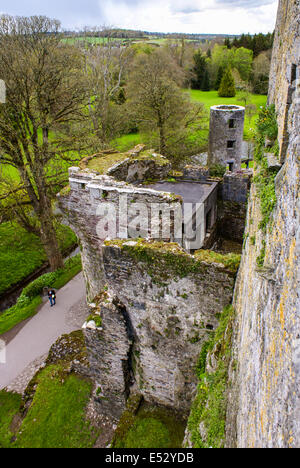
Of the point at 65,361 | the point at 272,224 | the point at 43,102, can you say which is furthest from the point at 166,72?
the point at 272,224

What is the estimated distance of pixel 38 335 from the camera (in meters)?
13.5

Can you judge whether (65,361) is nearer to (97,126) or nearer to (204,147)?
(97,126)

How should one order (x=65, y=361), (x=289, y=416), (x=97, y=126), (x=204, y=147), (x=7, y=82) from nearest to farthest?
(x=289, y=416) < (x=65, y=361) < (x=7, y=82) < (x=97, y=126) < (x=204, y=147)

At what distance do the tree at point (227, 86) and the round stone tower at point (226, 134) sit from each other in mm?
25387

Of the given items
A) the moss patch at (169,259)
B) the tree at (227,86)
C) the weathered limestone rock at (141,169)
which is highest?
the tree at (227,86)

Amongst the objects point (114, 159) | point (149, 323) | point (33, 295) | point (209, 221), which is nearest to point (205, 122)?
point (209, 221)

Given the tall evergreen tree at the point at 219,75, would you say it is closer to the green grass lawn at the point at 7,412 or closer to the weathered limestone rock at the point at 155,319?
the weathered limestone rock at the point at 155,319

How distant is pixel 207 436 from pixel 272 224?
10.8ft

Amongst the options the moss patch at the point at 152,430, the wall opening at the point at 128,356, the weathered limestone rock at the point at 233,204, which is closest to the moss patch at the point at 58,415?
the moss patch at the point at 152,430

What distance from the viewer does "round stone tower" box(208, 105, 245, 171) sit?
20625 millimetres

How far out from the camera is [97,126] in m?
23.3

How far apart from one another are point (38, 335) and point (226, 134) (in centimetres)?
1578

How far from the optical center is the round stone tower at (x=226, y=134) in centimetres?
2062

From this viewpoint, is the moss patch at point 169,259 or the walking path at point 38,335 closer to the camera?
the moss patch at point 169,259
